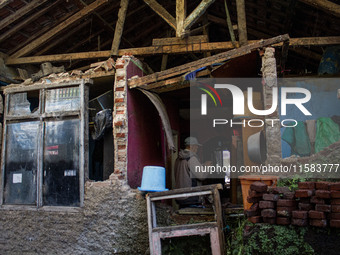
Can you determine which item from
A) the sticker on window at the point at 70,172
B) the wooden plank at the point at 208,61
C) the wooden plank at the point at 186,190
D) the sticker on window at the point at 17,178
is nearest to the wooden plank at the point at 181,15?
the wooden plank at the point at 208,61

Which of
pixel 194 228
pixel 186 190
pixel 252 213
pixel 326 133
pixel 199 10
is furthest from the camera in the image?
pixel 326 133

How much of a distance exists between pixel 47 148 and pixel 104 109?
1.37 meters

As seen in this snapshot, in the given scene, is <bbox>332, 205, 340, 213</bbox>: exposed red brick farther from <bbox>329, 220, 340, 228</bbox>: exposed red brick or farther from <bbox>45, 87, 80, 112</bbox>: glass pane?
<bbox>45, 87, 80, 112</bbox>: glass pane

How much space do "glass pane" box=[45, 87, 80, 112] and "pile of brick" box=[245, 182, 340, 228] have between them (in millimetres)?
3838

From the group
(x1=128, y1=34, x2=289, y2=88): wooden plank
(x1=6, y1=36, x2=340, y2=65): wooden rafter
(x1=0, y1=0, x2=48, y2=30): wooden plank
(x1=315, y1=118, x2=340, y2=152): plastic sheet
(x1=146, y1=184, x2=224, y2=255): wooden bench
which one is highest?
(x1=0, y1=0, x2=48, y2=30): wooden plank

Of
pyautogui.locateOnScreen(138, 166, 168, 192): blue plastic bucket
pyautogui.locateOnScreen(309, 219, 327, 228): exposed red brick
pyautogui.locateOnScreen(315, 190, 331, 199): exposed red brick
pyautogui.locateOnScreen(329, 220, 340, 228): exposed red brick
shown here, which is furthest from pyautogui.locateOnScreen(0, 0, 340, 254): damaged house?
pyautogui.locateOnScreen(329, 220, 340, 228): exposed red brick

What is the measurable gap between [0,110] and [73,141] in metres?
2.10

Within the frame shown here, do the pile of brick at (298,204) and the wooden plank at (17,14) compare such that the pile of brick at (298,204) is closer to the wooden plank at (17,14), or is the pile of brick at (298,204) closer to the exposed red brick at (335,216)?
the exposed red brick at (335,216)

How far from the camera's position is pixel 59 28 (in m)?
7.27

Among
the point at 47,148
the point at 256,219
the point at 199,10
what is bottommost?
the point at 256,219

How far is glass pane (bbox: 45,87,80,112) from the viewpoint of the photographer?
631 cm

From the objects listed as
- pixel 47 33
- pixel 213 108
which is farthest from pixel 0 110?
pixel 213 108

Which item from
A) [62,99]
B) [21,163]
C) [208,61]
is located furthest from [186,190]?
[21,163]

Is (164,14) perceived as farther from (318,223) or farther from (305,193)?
(318,223)
